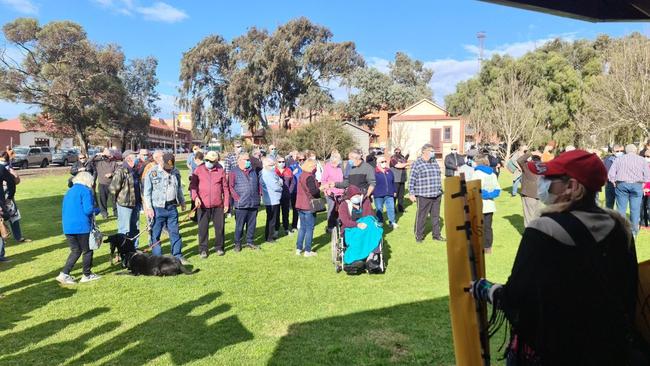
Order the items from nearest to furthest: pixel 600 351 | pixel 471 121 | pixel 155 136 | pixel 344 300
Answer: pixel 600 351 < pixel 344 300 < pixel 471 121 < pixel 155 136

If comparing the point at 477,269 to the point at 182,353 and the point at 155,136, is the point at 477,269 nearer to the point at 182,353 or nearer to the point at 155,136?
the point at 182,353

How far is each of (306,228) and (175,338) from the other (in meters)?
3.90

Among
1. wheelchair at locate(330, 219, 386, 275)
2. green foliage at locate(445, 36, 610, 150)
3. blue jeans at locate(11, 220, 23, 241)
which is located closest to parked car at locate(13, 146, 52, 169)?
blue jeans at locate(11, 220, 23, 241)

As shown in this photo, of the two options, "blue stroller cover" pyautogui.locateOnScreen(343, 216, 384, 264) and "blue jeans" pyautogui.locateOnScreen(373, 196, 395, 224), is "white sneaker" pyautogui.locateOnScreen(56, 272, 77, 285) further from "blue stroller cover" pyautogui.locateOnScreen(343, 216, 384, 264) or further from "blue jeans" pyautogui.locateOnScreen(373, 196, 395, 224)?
"blue jeans" pyautogui.locateOnScreen(373, 196, 395, 224)

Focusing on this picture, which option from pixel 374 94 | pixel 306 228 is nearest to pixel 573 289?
pixel 306 228

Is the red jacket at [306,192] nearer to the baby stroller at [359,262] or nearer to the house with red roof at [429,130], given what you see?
the baby stroller at [359,262]

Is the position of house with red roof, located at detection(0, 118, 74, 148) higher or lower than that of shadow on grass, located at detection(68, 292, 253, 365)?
higher

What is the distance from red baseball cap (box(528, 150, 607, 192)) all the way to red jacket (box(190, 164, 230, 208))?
6552 millimetres

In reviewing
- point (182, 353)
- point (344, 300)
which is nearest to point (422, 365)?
point (344, 300)

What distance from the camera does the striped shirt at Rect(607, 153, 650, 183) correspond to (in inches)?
356

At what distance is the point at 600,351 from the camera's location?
1.96m

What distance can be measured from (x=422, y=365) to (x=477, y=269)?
1969 millimetres

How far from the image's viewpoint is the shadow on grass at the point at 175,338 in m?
4.30

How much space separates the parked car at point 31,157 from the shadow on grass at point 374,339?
120 ft
